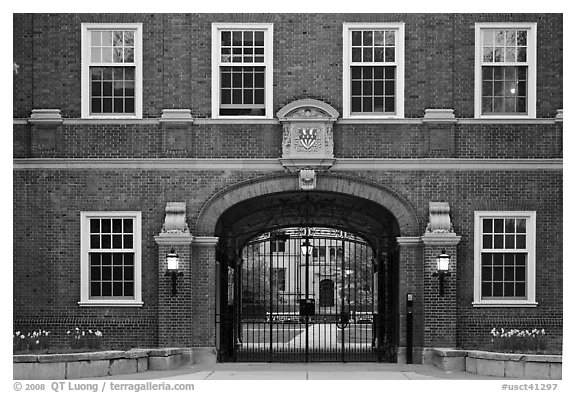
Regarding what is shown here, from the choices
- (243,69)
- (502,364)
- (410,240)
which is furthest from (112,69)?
(502,364)

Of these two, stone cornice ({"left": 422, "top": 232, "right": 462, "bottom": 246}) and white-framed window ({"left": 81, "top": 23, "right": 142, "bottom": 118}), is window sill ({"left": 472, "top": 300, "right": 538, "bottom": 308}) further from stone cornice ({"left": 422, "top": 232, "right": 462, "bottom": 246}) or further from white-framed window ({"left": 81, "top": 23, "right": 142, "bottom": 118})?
white-framed window ({"left": 81, "top": 23, "right": 142, "bottom": 118})

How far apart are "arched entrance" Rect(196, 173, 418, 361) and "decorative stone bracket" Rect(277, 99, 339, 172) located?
1.33 ft

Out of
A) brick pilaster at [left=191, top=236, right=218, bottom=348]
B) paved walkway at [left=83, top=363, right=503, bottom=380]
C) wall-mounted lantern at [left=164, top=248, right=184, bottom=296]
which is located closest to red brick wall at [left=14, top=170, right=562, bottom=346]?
brick pilaster at [left=191, top=236, right=218, bottom=348]

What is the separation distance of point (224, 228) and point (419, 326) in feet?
17.2

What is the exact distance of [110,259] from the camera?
25.1 m

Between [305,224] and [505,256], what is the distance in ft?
16.2

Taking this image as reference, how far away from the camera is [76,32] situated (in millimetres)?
24938

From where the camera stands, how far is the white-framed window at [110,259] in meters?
24.9

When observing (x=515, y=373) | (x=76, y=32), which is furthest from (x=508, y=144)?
(x=76, y=32)

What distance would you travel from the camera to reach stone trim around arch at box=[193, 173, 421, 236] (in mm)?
24953

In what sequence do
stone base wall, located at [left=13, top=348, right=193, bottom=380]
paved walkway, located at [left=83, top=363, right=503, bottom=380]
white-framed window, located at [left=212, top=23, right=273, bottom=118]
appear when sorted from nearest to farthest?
1. stone base wall, located at [left=13, top=348, right=193, bottom=380]
2. paved walkway, located at [left=83, top=363, right=503, bottom=380]
3. white-framed window, located at [left=212, top=23, right=273, bottom=118]

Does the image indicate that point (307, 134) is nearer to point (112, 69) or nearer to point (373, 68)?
point (373, 68)

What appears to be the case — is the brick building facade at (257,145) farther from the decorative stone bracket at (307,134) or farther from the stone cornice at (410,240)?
the decorative stone bracket at (307,134)

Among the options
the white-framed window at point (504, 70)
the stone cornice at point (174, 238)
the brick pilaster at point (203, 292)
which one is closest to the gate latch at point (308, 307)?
the brick pilaster at point (203, 292)
